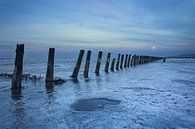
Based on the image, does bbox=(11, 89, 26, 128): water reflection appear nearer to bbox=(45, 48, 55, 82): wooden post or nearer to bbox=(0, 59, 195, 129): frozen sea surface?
bbox=(0, 59, 195, 129): frozen sea surface

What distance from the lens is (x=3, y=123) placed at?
511cm

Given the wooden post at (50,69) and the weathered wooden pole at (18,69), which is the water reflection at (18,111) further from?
the wooden post at (50,69)

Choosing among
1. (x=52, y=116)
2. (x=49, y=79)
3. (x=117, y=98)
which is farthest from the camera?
(x=49, y=79)

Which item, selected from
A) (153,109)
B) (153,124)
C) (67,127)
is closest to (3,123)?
(67,127)

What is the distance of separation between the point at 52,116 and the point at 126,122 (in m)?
1.82

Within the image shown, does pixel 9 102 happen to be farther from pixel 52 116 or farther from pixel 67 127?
pixel 67 127

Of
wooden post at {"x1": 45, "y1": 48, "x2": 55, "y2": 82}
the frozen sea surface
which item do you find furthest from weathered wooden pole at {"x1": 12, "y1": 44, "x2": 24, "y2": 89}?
wooden post at {"x1": 45, "y1": 48, "x2": 55, "y2": 82}

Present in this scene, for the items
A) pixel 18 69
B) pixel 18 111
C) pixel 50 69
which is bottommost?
pixel 18 111

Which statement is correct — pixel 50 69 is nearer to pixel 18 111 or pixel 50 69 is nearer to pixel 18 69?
pixel 18 69

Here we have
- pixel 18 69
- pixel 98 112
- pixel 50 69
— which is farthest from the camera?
pixel 50 69

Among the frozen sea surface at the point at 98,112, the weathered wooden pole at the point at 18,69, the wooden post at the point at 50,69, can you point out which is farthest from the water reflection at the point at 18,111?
the wooden post at the point at 50,69

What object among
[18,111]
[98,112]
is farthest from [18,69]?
[98,112]

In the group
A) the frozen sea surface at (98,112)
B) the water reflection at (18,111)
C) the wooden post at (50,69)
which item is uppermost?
the wooden post at (50,69)

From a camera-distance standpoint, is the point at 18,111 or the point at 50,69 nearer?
the point at 18,111
